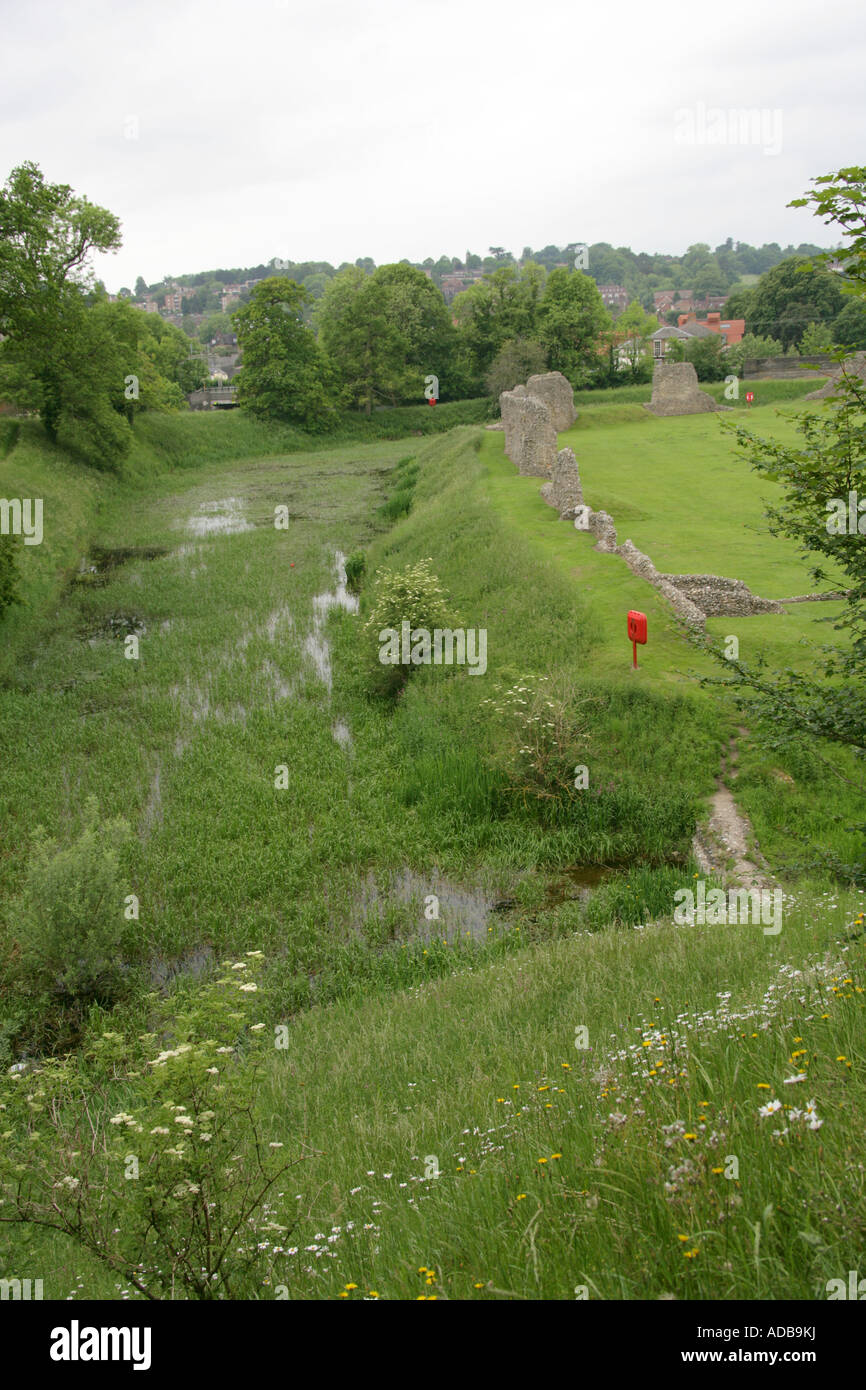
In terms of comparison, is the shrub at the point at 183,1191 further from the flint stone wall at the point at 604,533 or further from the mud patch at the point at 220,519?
the mud patch at the point at 220,519

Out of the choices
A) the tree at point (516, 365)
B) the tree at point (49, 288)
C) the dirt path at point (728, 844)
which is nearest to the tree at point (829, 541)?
the dirt path at point (728, 844)

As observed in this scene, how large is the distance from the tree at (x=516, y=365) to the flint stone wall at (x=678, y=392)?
7.91 meters

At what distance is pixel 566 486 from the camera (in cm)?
2520

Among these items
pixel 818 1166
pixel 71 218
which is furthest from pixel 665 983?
pixel 71 218

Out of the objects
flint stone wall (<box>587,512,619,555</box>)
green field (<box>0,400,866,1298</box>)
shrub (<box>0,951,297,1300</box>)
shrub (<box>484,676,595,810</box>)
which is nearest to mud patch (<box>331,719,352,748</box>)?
green field (<box>0,400,866,1298</box>)

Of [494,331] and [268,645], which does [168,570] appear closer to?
[268,645]

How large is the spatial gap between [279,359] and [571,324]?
1982 centimetres

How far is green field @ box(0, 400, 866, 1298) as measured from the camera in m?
3.68

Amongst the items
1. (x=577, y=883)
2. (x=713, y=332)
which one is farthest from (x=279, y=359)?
(x=577, y=883)

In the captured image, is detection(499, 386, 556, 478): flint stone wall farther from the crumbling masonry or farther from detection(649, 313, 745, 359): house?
detection(649, 313, 745, 359): house

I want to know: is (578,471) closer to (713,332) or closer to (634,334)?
(713,332)

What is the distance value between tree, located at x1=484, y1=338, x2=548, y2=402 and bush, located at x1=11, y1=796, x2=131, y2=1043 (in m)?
50.2
